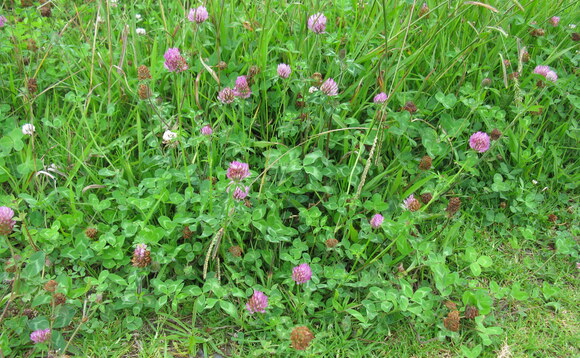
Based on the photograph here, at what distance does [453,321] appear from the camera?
183cm

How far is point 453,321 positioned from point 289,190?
0.79m

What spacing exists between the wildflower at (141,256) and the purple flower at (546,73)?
2.03m

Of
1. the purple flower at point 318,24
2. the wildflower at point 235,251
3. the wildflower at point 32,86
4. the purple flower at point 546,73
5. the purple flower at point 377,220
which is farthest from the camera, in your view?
the purple flower at point 546,73

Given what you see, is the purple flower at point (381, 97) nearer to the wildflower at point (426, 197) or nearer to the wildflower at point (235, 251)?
the wildflower at point (426, 197)

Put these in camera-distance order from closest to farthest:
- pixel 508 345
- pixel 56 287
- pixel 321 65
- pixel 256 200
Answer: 1. pixel 56 287
2. pixel 508 345
3. pixel 256 200
4. pixel 321 65

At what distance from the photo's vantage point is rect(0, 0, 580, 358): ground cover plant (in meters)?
1.85

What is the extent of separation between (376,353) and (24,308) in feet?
4.30

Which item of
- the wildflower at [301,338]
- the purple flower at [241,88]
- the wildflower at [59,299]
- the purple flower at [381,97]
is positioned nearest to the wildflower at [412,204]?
the purple flower at [381,97]

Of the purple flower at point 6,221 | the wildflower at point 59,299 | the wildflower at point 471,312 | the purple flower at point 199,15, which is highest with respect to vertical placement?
the purple flower at point 199,15

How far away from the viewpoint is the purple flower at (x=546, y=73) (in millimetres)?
2452

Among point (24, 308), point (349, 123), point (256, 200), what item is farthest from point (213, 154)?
point (24, 308)

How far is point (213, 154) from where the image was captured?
6.94 feet

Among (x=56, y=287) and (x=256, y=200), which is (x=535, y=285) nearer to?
(x=256, y=200)

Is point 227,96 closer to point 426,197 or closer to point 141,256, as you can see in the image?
point 141,256
